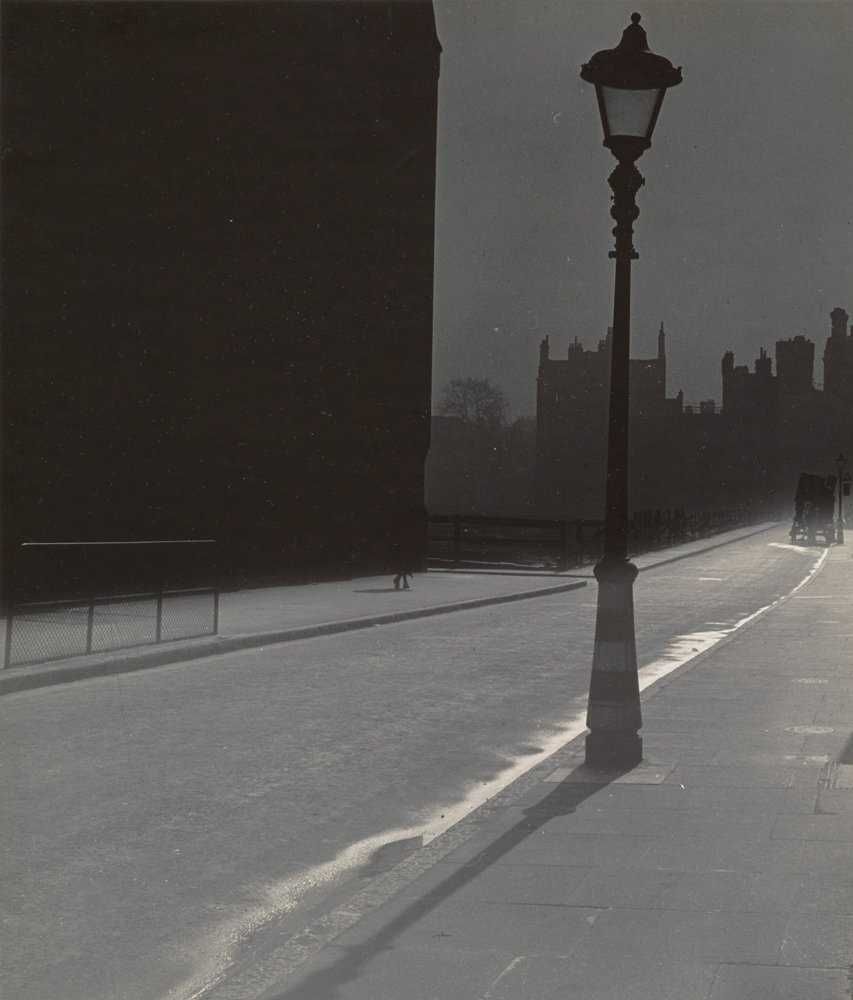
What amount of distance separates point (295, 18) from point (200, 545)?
16472mm

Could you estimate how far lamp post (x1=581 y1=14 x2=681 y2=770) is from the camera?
973cm

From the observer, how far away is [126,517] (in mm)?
26484

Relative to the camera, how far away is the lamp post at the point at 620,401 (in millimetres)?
9727

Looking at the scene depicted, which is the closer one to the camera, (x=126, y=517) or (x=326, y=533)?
(x=126, y=517)

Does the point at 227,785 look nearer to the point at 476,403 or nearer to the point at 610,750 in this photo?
the point at 610,750

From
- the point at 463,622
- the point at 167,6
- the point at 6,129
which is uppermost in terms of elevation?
the point at 167,6

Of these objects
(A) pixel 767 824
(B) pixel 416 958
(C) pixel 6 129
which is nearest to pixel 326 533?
(C) pixel 6 129

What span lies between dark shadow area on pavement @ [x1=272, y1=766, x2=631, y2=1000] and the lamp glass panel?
3.95 meters

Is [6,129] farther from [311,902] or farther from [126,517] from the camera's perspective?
[311,902]

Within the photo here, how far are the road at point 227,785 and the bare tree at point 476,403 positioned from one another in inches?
4897

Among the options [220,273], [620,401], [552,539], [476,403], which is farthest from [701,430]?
[620,401]

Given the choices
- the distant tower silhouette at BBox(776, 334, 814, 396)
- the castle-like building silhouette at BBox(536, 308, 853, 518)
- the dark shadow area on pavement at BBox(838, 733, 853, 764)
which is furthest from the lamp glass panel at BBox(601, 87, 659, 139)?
the distant tower silhouette at BBox(776, 334, 814, 396)

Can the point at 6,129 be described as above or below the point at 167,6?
below

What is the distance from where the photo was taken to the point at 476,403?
14388 centimetres
